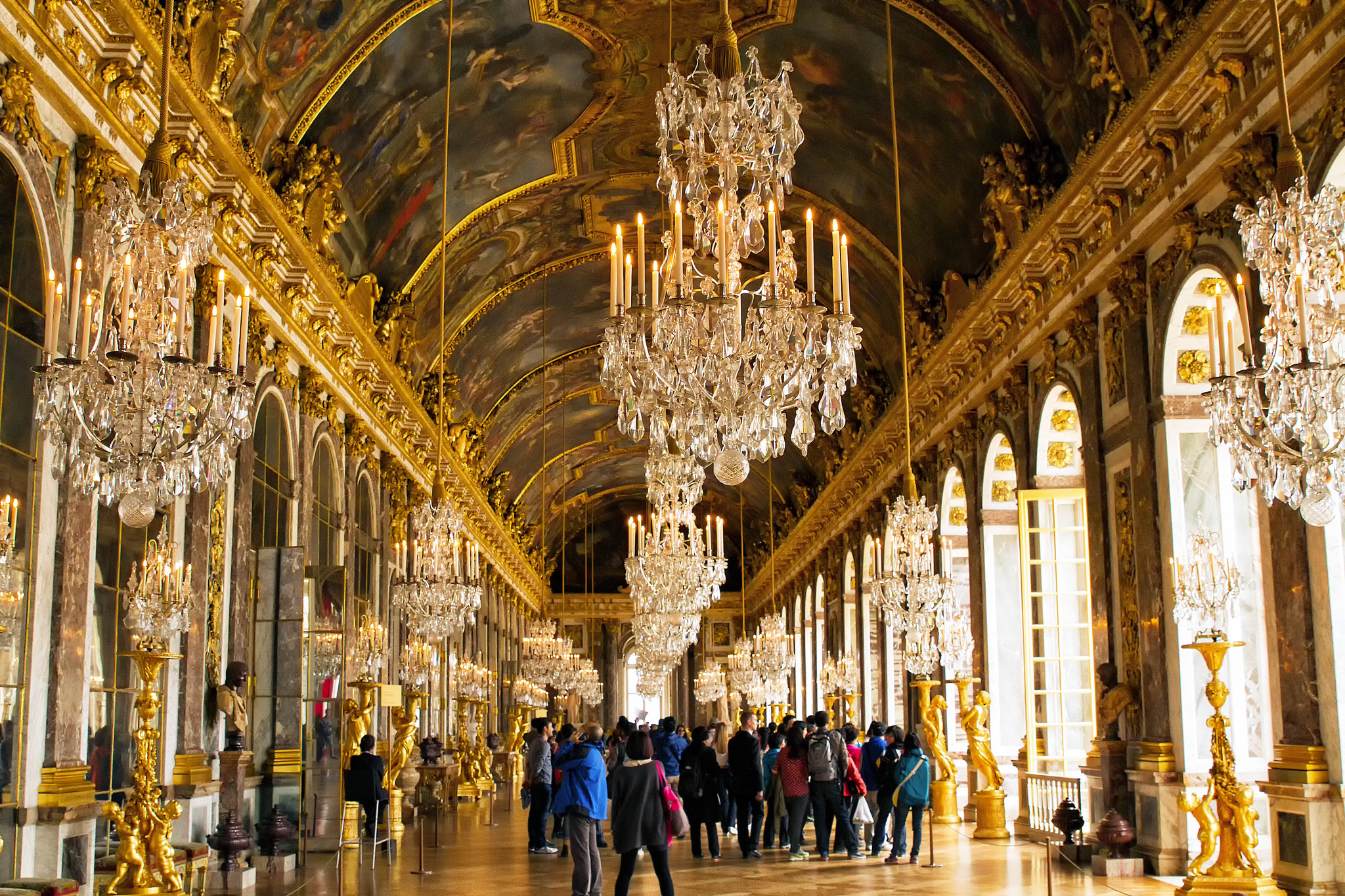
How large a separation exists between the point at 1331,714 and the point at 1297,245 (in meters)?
3.90

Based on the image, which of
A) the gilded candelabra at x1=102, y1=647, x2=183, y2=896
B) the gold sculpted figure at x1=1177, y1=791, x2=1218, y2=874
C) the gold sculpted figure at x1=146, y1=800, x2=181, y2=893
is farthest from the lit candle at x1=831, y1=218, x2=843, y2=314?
the gold sculpted figure at x1=146, y1=800, x2=181, y2=893

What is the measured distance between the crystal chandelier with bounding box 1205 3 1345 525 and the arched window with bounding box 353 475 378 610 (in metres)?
14.6

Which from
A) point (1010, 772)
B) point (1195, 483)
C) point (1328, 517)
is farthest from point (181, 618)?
point (1010, 772)

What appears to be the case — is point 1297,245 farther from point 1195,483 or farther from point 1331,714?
point 1195,483

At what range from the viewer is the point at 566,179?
809 inches

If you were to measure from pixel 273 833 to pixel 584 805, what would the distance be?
441 cm

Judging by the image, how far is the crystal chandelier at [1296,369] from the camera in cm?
616

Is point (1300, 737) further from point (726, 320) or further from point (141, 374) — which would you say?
point (141, 374)

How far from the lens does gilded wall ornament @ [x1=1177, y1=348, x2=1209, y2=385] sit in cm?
1156

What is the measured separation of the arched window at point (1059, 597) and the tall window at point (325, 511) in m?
8.63

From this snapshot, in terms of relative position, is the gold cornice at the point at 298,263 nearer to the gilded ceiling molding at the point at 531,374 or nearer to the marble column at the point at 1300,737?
the gilded ceiling molding at the point at 531,374

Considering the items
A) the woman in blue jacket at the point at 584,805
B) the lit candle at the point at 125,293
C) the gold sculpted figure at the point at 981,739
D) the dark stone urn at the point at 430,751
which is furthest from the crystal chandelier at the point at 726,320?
the dark stone urn at the point at 430,751

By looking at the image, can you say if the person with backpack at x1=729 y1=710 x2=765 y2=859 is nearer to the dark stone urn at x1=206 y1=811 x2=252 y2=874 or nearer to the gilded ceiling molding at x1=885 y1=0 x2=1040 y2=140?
the dark stone urn at x1=206 y1=811 x2=252 y2=874

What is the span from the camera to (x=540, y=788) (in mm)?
13875
